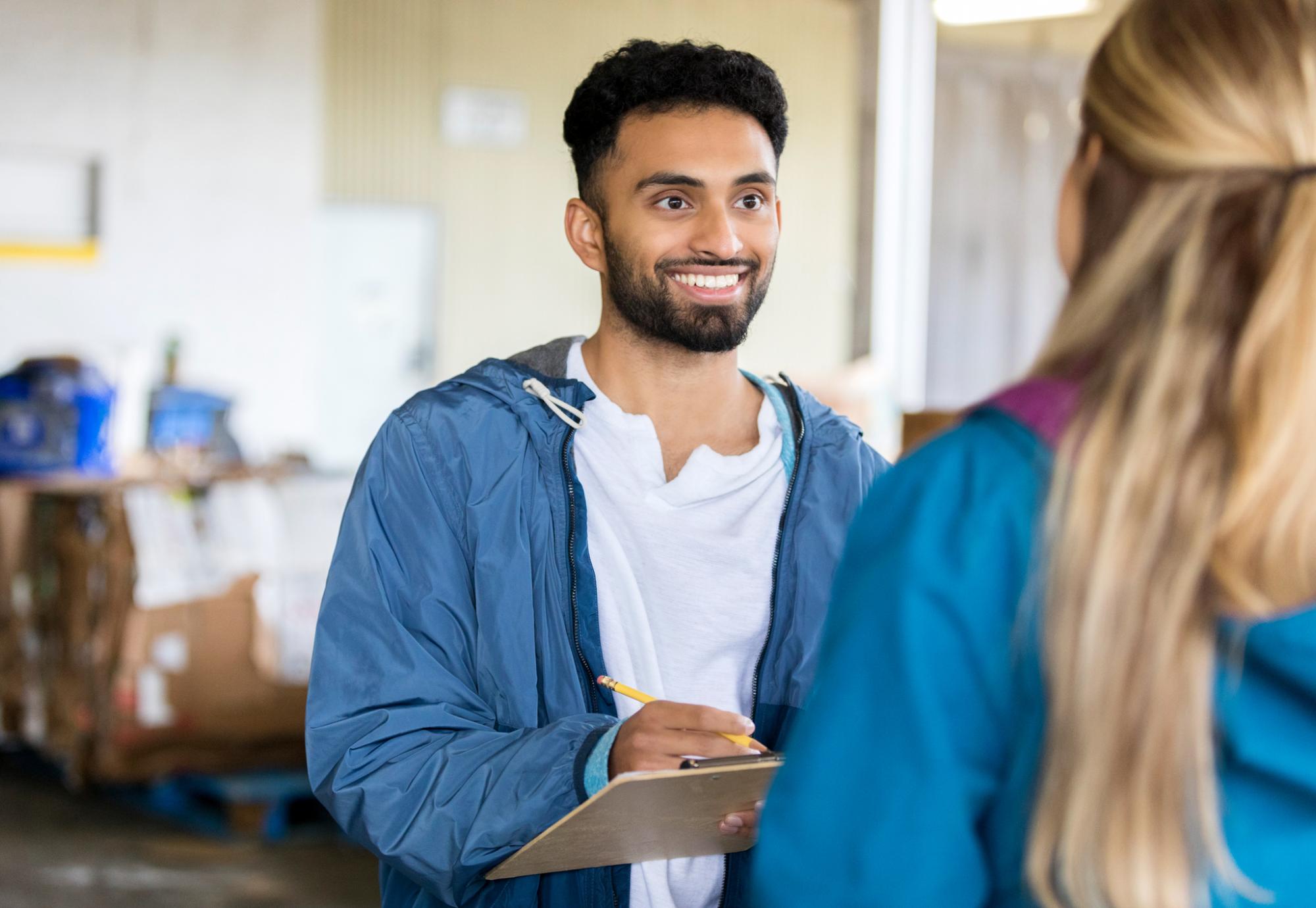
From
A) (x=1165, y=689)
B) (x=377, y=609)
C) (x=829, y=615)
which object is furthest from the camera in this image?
(x=377, y=609)

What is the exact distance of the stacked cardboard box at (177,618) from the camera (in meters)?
4.29

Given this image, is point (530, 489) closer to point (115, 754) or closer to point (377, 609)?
point (377, 609)

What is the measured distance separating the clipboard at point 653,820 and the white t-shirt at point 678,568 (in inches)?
7.5

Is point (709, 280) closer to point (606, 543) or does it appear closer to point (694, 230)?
point (694, 230)

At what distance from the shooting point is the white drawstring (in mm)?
1703

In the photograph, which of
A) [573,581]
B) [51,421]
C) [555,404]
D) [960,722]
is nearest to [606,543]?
[573,581]

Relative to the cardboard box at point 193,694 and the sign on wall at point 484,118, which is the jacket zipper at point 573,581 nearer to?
the cardboard box at point 193,694

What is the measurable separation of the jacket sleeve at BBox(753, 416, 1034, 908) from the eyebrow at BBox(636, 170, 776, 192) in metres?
0.97

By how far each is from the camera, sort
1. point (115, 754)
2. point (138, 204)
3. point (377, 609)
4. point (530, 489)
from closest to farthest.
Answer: point (377, 609), point (530, 489), point (115, 754), point (138, 204)

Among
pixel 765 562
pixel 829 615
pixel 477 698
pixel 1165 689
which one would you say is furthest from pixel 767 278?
pixel 1165 689

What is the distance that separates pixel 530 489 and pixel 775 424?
38 cm

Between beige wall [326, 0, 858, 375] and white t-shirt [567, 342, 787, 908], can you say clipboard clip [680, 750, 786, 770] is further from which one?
beige wall [326, 0, 858, 375]

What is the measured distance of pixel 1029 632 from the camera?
0.86m

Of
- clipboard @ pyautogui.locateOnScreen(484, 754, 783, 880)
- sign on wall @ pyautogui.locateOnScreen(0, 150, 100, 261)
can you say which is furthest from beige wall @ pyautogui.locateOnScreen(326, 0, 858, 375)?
clipboard @ pyautogui.locateOnScreen(484, 754, 783, 880)
